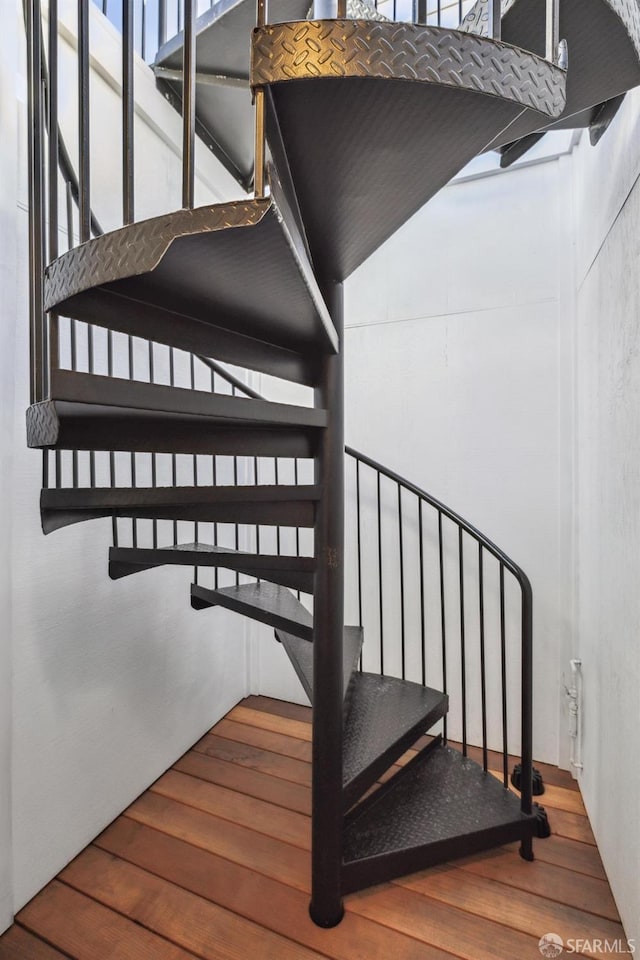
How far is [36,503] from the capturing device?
4.62 feet

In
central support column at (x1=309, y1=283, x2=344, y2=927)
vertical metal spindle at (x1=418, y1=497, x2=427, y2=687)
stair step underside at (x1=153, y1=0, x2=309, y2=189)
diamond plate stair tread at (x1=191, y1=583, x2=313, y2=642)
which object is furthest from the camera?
vertical metal spindle at (x1=418, y1=497, x2=427, y2=687)

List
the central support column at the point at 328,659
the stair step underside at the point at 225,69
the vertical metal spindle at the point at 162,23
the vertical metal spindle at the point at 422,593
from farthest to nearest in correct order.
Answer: the vertical metal spindle at the point at 422,593, the vertical metal spindle at the point at 162,23, the stair step underside at the point at 225,69, the central support column at the point at 328,659

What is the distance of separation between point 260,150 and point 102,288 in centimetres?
38

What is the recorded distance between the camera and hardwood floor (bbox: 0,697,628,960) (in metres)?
1.26

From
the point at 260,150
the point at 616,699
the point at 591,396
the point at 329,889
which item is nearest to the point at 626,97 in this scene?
the point at 591,396

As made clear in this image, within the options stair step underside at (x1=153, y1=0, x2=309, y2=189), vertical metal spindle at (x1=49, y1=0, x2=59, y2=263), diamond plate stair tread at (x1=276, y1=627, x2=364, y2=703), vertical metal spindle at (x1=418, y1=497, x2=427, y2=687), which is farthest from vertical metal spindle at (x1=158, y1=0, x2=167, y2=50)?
diamond plate stair tread at (x1=276, y1=627, x2=364, y2=703)

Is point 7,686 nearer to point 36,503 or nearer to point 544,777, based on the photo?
point 36,503

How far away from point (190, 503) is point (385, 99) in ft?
3.05

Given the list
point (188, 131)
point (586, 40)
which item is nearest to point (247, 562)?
point (188, 131)

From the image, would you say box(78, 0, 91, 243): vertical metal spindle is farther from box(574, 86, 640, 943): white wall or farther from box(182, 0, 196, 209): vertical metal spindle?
box(574, 86, 640, 943): white wall

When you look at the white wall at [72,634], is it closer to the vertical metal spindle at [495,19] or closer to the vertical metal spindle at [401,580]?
the vertical metal spindle at [401,580]

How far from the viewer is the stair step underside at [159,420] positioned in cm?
88

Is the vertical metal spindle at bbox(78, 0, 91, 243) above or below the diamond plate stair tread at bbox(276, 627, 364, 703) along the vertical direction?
above

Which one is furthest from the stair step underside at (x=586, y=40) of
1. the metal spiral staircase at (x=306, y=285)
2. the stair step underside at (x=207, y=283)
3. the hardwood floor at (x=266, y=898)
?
the hardwood floor at (x=266, y=898)
